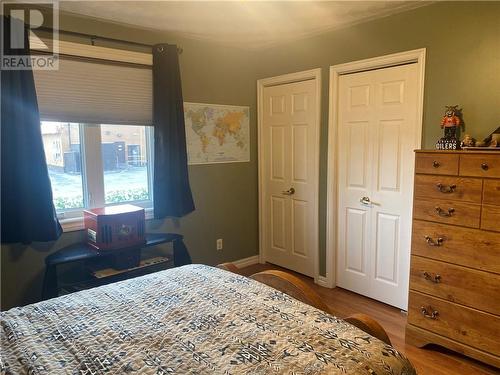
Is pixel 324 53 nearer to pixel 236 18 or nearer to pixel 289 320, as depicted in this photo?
pixel 236 18

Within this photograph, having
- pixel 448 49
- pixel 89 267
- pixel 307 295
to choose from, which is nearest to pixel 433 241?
pixel 307 295

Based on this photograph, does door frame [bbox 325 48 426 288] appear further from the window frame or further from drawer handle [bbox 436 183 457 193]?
the window frame

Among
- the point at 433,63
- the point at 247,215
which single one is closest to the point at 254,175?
the point at 247,215

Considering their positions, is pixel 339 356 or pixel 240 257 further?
pixel 240 257

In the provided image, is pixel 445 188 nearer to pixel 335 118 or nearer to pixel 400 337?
pixel 400 337

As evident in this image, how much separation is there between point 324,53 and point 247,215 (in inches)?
74.5

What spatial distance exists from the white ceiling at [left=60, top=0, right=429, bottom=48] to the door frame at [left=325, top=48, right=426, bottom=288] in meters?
0.35

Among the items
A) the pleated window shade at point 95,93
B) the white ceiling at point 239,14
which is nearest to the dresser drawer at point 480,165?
the white ceiling at point 239,14

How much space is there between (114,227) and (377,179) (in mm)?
2200

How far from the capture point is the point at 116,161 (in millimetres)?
3305

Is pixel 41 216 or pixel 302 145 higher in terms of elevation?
pixel 302 145

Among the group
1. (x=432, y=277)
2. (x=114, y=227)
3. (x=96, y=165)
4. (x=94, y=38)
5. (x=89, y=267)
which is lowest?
(x=89, y=267)

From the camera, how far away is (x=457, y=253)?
Result: 228cm

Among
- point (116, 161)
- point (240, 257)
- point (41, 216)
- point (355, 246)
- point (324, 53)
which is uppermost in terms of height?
point (324, 53)
